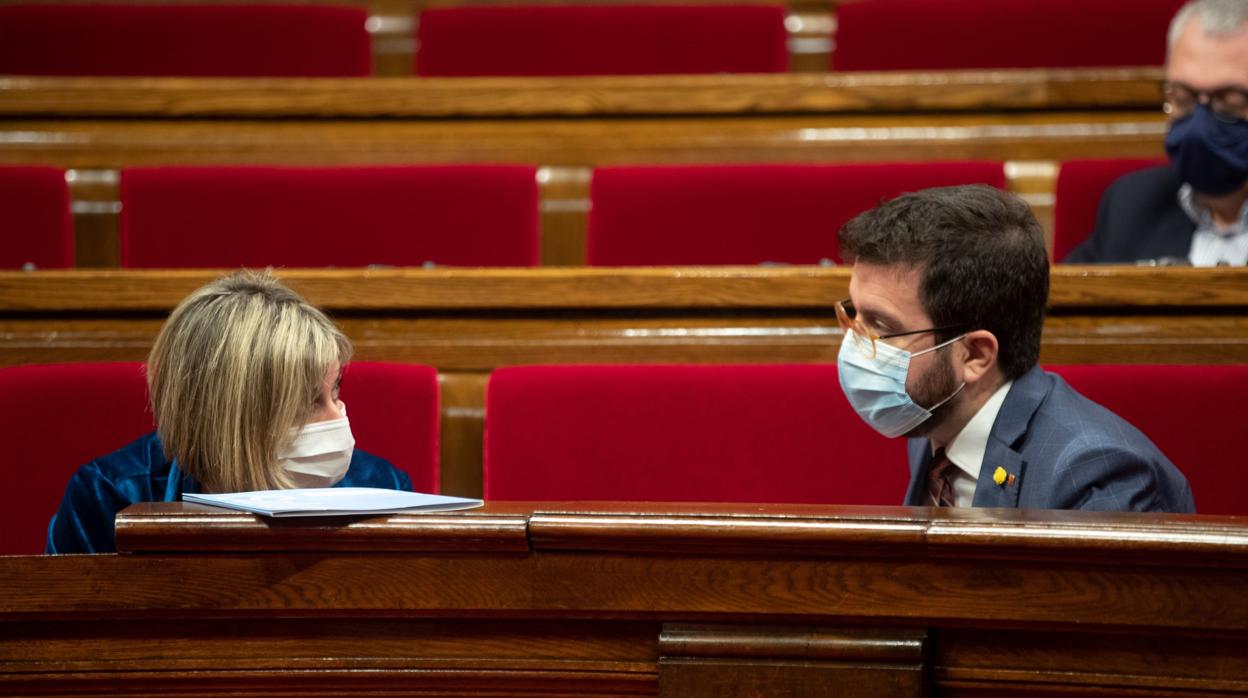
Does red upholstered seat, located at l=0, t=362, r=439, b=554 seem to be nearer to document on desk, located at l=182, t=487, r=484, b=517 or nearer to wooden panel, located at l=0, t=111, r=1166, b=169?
document on desk, located at l=182, t=487, r=484, b=517

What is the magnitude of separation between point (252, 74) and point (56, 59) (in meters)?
0.14

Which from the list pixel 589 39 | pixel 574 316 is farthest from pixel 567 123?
pixel 574 316

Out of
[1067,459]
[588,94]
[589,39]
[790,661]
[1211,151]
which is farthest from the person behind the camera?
[589,39]

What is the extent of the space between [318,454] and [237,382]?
4 cm

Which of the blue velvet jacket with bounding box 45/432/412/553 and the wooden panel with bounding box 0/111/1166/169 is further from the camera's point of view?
the wooden panel with bounding box 0/111/1166/169

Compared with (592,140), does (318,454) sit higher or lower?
lower

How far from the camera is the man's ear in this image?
45 cm

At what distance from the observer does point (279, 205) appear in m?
0.72

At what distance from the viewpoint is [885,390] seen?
45 cm

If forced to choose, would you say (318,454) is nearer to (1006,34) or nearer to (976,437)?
(976,437)

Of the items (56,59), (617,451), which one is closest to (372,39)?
(56,59)

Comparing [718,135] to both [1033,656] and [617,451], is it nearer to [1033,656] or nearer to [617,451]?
[617,451]

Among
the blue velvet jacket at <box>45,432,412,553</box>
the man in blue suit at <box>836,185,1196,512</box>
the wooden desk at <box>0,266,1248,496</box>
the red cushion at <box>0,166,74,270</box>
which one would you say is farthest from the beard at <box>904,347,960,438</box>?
the red cushion at <box>0,166,74,270</box>

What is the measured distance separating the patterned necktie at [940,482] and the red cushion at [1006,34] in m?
0.49
